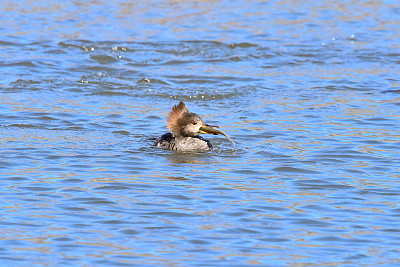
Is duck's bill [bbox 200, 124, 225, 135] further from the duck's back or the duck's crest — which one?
the duck's crest

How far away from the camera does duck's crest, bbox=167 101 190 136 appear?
35.7 ft

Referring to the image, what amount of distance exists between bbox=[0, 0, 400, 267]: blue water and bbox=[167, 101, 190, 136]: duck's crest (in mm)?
384

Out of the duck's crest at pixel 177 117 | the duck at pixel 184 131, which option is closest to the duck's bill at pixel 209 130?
the duck at pixel 184 131

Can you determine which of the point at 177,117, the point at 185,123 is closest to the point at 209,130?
the point at 185,123

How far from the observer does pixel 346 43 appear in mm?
18797

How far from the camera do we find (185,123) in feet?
35.7

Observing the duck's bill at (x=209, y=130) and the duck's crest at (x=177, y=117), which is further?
the duck's crest at (x=177, y=117)

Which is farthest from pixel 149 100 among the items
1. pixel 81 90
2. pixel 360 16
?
pixel 360 16

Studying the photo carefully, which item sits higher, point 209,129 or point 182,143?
point 209,129

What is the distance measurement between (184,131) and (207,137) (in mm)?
1439

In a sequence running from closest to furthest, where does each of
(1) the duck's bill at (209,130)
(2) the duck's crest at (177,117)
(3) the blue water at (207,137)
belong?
(3) the blue water at (207,137) → (1) the duck's bill at (209,130) → (2) the duck's crest at (177,117)

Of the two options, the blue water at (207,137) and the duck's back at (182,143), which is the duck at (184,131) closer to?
the duck's back at (182,143)

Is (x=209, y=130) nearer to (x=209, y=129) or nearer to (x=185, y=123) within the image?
(x=209, y=129)

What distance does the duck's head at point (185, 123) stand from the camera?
10830mm
